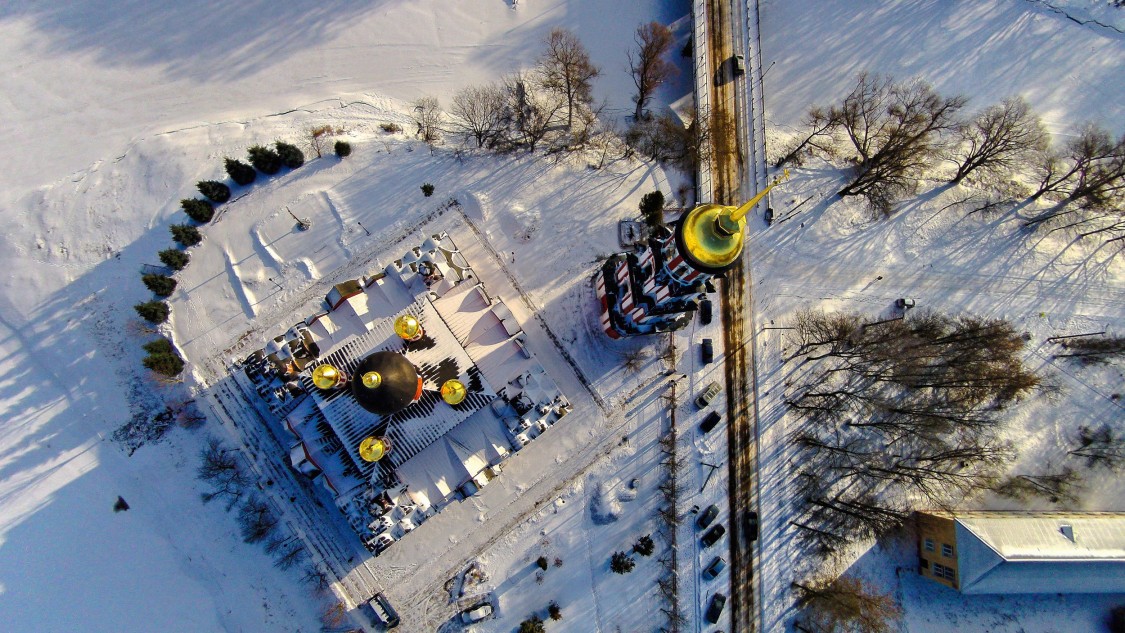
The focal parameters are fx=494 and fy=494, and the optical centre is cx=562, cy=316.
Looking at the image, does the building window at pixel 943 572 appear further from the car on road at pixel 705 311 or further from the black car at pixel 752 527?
the car on road at pixel 705 311

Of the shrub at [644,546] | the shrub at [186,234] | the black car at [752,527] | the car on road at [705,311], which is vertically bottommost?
the black car at [752,527]

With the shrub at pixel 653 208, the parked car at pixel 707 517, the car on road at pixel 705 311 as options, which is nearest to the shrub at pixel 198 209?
the shrub at pixel 653 208

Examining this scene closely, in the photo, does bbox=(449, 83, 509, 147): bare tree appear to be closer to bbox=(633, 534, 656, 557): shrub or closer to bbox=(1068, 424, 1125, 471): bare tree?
bbox=(633, 534, 656, 557): shrub

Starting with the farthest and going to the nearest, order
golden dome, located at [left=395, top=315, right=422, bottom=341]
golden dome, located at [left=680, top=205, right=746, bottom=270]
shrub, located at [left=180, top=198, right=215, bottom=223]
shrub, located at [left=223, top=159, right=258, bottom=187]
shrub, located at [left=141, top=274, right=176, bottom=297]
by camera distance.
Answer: shrub, located at [left=223, top=159, right=258, bottom=187], shrub, located at [left=180, top=198, right=215, bottom=223], shrub, located at [left=141, top=274, right=176, bottom=297], golden dome, located at [left=395, top=315, right=422, bottom=341], golden dome, located at [left=680, top=205, right=746, bottom=270]

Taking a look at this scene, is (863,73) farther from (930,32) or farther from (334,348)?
(334,348)

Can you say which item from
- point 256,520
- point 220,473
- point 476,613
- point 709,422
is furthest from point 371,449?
point 709,422

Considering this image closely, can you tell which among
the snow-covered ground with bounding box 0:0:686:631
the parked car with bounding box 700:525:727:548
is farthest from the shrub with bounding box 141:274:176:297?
the parked car with bounding box 700:525:727:548
